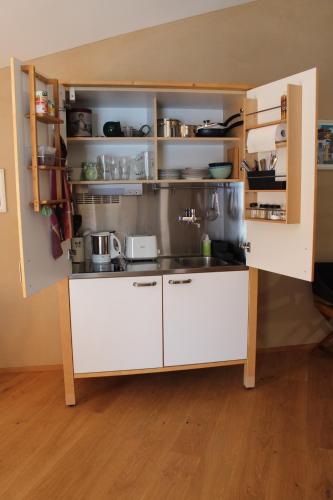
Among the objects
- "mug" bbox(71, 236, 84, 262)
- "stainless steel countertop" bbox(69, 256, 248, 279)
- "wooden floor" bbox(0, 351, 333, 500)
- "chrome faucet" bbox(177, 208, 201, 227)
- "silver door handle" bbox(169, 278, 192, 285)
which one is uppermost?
"chrome faucet" bbox(177, 208, 201, 227)

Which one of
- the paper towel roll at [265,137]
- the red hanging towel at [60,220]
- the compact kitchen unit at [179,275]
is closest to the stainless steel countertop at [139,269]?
the compact kitchen unit at [179,275]

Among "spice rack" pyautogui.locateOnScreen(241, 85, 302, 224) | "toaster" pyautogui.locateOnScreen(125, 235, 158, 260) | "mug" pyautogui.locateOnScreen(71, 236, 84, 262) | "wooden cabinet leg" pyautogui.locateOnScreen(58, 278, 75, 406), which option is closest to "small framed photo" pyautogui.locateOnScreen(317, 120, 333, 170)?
"spice rack" pyautogui.locateOnScreen(241, 85, 302, 224)

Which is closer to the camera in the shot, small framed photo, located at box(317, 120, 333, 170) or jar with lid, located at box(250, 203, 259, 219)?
jar with lid, located at box(250, 203, 259, 219)

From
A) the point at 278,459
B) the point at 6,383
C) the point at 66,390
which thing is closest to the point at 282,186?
the point at 278,459

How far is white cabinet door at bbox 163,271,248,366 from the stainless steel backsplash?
0.49m

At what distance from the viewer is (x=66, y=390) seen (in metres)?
2.58

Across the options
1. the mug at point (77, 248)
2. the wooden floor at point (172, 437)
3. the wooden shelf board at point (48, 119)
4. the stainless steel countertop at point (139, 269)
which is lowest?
the wooden floor at point (172, 437)

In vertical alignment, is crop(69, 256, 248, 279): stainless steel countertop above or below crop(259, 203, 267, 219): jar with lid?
below

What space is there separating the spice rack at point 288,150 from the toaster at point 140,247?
76cm

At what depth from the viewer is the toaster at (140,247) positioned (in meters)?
2.84

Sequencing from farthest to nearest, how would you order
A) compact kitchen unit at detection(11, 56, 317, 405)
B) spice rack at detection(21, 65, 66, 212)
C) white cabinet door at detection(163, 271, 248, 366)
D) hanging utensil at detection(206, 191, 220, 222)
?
hanging utensil at detection(206, 191, 220, 222), white cabinet door at detection(163, 271, 248, 366), compact kitchen unit at detection(11, 56, 317, 405), spice rack at detection(21, 65, 66, 212)

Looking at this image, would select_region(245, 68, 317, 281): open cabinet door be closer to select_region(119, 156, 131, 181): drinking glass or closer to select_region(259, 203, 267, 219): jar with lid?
select_region(259, 203, 267, 219): jar with lid

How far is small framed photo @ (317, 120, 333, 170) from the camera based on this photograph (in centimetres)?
325

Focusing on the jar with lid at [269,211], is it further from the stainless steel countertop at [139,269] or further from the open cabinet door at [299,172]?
the stainless steel countertop at [139,269]
